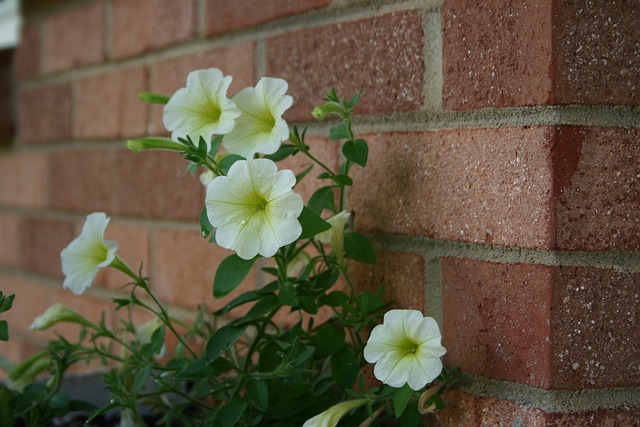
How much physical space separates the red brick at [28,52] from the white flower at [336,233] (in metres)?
1.18

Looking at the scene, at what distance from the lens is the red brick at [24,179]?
5.90 feet

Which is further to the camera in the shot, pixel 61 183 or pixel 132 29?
pixel 61 183

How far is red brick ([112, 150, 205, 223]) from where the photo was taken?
4.24 feet

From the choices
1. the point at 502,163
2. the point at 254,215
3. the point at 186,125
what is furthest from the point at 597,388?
the point at 186,125

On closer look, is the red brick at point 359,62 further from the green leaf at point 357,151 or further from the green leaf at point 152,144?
the green leaf at point 152,144

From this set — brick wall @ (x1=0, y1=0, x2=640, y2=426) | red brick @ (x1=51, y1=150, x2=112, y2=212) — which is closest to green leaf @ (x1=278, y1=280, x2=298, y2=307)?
brick wall @ (x1=0, y1=0, x2=640, y2=426)

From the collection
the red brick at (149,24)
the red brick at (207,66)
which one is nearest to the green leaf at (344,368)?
the red brick at (207,66)

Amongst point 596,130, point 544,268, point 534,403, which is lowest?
point 534,403

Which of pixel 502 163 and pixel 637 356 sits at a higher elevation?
pixel 502 163

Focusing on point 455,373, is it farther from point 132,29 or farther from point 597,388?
point 132,29

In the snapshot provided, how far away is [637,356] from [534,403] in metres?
0.10

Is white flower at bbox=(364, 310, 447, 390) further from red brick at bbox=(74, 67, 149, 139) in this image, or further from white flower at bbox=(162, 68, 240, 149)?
red brick at bbox=(74, 67, 149, 139)

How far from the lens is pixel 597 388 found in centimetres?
76

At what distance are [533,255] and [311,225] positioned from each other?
0.19m
